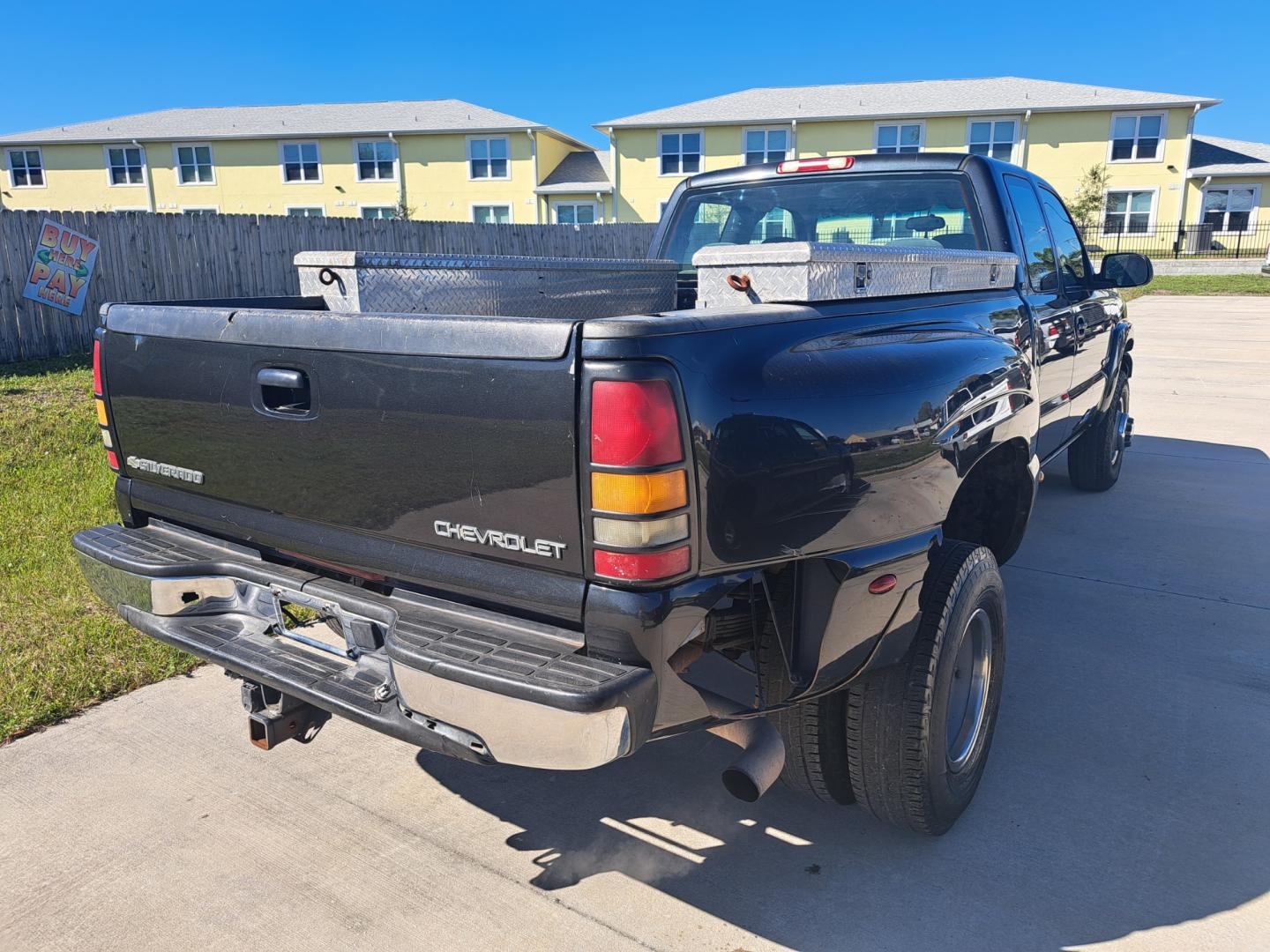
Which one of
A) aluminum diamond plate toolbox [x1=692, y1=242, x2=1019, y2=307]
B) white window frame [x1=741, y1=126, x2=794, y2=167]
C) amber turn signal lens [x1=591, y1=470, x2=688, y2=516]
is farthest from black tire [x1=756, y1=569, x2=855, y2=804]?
white window frame [x1=741, y1=126, x2=794, y2=167]

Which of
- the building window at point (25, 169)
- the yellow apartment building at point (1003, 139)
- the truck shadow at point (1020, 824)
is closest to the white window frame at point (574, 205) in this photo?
the yellow apartment building at point (1003, 139)

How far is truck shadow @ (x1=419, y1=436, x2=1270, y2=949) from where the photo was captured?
2.56m

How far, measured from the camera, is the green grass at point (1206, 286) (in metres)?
25.8

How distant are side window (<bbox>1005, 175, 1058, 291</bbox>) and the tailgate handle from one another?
121 inches

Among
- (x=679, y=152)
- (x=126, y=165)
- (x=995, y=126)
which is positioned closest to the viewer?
(x=995, y=126)

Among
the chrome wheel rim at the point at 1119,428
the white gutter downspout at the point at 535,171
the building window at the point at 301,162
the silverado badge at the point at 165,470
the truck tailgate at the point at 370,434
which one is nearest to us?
the truck tailgate at the point at 370,434

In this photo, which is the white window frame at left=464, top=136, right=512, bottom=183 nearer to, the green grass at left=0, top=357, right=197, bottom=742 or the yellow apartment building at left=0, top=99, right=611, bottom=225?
the yellow apartment building at left=0, top=99, right=611, bottom=225

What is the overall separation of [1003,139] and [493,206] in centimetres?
1936

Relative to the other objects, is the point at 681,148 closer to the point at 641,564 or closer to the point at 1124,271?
the point at 1124,271

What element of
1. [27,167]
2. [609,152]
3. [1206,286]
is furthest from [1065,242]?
[27,167]

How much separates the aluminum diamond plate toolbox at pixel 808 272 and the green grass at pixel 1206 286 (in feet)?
81.4

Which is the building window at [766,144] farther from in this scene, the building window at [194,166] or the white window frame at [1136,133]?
the building window at [194,166]

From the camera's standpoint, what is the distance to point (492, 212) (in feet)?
125

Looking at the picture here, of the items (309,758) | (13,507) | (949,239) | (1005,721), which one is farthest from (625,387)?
(13,507)
